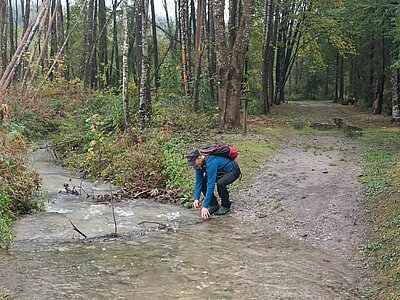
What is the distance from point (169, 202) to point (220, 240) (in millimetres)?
2868

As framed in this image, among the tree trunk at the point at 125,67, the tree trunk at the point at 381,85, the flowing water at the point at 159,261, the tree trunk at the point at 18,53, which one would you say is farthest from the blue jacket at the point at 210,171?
the tree trunk at the point at 381,85

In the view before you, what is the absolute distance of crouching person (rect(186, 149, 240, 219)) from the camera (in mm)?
8430

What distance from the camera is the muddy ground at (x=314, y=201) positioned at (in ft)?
24.3

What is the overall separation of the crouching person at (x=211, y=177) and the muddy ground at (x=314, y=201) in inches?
14.5

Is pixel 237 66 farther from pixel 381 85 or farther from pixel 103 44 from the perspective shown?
pixel 103 44

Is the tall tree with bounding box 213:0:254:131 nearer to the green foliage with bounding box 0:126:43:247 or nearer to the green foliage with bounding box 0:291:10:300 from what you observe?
the green foliage with bounding box 0:126:43:247

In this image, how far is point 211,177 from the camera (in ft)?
27.8

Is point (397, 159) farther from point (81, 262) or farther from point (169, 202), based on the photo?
point (81, 262)

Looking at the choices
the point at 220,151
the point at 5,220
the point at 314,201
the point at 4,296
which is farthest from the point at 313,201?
the point at 4,296

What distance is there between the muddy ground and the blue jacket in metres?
0.79

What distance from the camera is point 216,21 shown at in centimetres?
1584

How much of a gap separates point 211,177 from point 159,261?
2.38m

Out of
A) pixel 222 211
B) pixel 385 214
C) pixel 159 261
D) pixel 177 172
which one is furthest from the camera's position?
pixel 177 172

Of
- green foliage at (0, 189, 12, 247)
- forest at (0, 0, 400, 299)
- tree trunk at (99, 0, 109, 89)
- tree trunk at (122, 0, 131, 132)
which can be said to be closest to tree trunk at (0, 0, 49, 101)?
forest at (0, 0, 400, 299)
